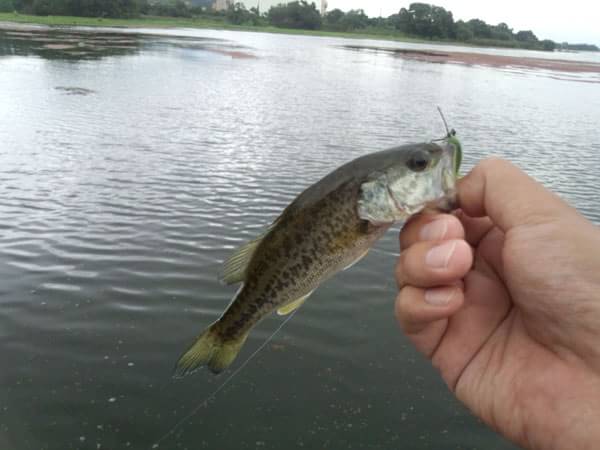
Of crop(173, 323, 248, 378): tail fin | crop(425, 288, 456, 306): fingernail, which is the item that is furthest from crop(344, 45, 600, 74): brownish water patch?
crop(173, 323, 248, 378): tail fin

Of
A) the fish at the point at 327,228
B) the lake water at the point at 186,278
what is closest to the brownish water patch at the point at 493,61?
the lake water at the point at 186,278

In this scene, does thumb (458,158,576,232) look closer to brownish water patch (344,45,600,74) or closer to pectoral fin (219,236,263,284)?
pectoral fin (219,236,263,284)

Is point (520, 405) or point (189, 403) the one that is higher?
point (520, 405)

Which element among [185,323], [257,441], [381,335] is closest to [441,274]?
[257,441]

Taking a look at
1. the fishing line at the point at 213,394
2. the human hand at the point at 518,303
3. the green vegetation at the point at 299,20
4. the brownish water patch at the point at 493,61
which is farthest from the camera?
the green vegetation at the point at 299,20

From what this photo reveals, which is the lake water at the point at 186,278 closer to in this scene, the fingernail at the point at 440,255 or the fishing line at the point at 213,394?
the fishing line at the point at 213,394

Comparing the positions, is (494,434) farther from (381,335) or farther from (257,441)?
(257,441)
